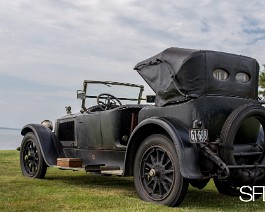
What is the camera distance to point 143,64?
5859 mm

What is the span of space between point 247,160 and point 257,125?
1.46ft

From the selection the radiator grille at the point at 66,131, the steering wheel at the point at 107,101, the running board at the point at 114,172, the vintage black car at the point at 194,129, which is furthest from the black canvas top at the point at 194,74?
the radiator grille at the point at 66,131

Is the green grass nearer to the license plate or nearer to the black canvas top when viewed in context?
the license plate

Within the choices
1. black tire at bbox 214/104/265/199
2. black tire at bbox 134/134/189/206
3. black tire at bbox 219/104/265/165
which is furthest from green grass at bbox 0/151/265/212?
black tire at bbox 219/104/265/165

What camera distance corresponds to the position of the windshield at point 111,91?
7827 mm

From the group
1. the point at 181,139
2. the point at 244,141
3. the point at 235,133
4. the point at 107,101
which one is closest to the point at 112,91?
the point at 107,101

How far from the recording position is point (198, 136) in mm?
4754

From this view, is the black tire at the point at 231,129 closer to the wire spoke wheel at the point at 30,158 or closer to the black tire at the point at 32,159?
the black tire at the point at 32,159

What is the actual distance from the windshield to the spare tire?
9.93ft

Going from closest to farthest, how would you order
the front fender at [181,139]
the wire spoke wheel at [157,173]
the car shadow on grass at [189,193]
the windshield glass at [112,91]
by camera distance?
the front fender at [181,139] → the wire spoke wheel at [157,173] → the car shadow on grass at [189,193] → the windshield glass at [112,91]

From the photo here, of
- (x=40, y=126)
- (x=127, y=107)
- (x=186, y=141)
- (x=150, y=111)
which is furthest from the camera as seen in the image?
(x=40, y=126)

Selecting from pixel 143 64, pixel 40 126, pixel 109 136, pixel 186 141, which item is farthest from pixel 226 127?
pixel 40 126

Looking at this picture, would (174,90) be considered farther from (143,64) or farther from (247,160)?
(247,160)

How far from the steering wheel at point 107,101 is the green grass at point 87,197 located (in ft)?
4.27
